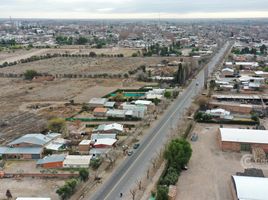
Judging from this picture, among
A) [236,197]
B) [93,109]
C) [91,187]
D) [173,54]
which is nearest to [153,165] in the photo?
[91,187]

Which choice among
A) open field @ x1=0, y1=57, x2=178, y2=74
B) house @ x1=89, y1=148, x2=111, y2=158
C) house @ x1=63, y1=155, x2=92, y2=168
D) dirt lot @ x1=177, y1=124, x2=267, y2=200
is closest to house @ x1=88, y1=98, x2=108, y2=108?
house @ x1=89, y1=148, x2=111, y2=158

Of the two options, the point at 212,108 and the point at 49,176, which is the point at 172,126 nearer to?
the point at 212,108

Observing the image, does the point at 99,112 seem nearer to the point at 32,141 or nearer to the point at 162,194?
the point at 32,141

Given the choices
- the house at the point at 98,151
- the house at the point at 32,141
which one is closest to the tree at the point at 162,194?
the house at the point at 98,151

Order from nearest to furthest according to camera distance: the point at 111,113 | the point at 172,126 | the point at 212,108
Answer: the point at 172,126
the point at 111,113
the point at 212,108

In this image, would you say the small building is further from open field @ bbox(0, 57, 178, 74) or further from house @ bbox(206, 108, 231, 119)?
open field @ bbox(0, 57, 178, 74)

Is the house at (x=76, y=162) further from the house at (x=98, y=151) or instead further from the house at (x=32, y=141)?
the house at (x=32, y=141)
